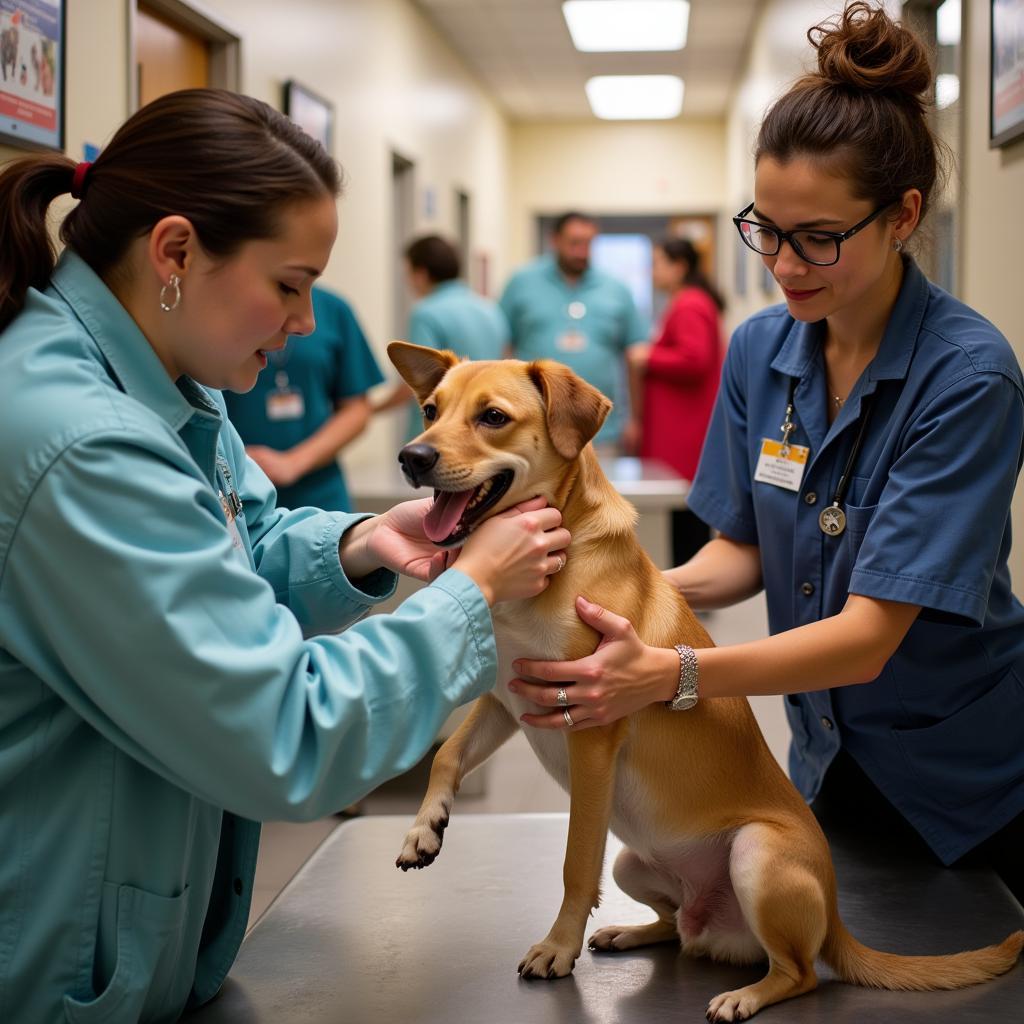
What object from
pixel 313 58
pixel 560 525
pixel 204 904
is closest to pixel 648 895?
pixel 560 525

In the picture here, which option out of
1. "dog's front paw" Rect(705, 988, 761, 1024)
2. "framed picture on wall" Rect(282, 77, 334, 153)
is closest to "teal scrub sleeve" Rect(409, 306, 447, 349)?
"framed picture on wall" Rect(282, 77, 334, 153)

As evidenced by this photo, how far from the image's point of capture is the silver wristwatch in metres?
1.43

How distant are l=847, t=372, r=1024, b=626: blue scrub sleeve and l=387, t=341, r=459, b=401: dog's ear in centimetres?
67

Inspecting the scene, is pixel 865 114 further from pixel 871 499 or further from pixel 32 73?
pixel 32 73

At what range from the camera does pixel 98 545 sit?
3.14 feet

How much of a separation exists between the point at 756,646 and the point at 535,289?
19.0 ft

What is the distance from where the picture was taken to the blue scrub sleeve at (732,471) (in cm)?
187

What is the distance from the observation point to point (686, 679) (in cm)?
143

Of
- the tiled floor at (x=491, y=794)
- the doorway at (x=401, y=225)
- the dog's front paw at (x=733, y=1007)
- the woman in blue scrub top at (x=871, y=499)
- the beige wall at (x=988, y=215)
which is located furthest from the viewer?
the doorway at (x=401, y=225)

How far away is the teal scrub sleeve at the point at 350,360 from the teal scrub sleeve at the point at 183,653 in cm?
259

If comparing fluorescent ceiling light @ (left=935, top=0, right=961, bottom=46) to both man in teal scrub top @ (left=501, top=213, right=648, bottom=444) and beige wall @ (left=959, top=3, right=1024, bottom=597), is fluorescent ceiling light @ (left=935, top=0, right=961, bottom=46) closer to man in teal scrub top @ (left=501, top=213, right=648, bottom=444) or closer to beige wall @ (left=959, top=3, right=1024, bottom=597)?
beige wall @ (left=959, top=3, right=1024, bottom=597)

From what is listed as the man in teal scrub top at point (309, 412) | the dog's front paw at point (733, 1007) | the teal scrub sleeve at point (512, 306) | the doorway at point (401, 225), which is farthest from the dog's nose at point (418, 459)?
the doorway at point (401, 225)

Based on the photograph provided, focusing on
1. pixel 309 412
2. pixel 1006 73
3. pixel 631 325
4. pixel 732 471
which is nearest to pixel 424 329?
pixel 309 412

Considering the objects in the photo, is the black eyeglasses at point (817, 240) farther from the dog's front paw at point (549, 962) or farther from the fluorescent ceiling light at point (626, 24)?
the fluorescent ceiling light at point (626, 24)
